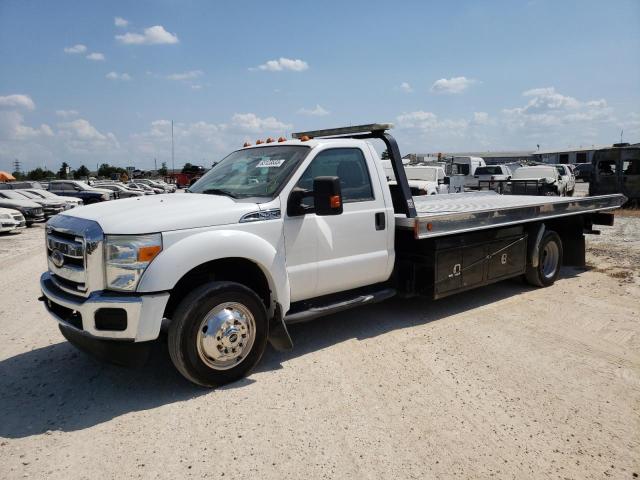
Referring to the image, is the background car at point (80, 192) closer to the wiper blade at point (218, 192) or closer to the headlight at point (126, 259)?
the wiper blade at point (218, 192)

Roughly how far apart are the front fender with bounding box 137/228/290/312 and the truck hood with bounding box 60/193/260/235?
12 centimetres

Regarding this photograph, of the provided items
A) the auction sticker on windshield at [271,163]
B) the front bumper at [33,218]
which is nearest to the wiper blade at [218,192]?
the auction sticker on windshield at [271,163]

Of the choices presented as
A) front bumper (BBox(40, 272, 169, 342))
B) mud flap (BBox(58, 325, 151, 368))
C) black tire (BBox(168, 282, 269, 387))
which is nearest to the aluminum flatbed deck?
black tire (BBox(168, 282, 269, 387))

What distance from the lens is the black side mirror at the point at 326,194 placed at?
13.0ft

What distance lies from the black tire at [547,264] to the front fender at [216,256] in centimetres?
433

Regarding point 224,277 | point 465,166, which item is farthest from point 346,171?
point 465,166

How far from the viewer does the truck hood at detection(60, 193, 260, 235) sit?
359cm

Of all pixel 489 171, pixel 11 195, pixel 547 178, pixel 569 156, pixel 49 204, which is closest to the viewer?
pixel 49 204

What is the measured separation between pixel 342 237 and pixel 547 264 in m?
4.31

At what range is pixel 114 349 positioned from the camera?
11.8ft

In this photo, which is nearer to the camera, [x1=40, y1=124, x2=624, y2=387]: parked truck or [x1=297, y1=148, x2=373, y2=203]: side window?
[x1=40, y1=124, x2=624, y2=387]: parked truck

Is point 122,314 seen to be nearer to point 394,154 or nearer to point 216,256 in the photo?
point 216,256

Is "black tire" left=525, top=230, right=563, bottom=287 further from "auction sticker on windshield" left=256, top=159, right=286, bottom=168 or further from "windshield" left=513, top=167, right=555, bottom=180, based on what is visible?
"windshield" left=513, top=167, right=555, bottom=180

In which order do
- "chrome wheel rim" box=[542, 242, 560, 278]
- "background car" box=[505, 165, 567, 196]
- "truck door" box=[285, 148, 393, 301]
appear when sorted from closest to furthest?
"truck door" box=[285, 148, 393, 301] → "chrome wheel rim" box=[542, 242, 560, 278] → "background car" box=[505, 165, 567, 196]
